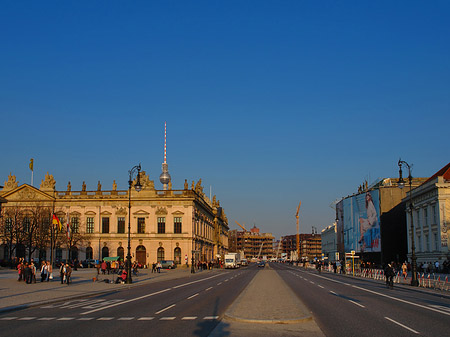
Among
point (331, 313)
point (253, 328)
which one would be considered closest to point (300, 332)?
point (253, 328)

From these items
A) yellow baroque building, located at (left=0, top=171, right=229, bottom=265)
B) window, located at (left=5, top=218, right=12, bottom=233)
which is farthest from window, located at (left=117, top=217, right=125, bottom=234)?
window, located at (left=5, top=218, right=12, bottom=233)

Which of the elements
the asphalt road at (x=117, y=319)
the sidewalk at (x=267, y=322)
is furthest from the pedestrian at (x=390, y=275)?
the sidewalk at (x=267, y=322)

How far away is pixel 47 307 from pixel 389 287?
24.8 metres

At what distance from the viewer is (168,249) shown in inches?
3546

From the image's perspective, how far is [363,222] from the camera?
101 metres

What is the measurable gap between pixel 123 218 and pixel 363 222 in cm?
4987

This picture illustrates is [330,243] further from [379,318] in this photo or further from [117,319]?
[117,319]

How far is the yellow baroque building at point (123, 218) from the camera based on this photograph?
90.3m

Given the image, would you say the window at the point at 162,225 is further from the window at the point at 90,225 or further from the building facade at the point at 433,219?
the building facade at the point at 433,219

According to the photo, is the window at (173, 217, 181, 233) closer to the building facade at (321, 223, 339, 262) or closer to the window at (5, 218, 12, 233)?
the window at (5, 218, 12, 233)

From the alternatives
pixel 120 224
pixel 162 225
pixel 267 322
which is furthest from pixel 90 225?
pixel 267 322

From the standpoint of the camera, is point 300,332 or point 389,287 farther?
point 389,287

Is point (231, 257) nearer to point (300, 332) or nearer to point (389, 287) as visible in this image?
point (389, 287)

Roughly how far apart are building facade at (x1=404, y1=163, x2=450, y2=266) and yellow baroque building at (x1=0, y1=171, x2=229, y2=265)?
39816mm
